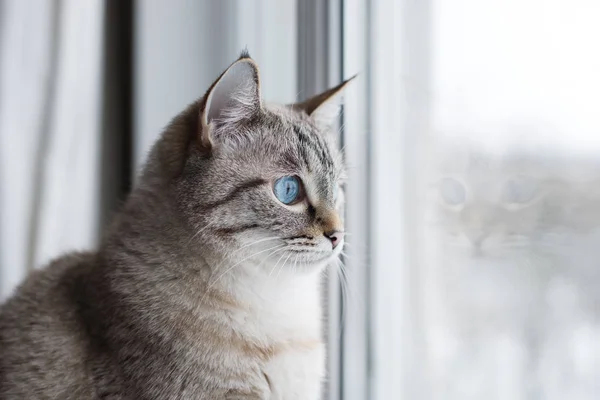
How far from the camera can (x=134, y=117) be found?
1.92 meters

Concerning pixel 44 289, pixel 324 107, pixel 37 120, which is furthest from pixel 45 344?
pixel 37 120

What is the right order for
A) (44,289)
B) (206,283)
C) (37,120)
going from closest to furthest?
(206,283)
(44,289)
(37,120)

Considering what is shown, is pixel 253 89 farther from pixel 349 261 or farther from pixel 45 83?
pixel 45 83

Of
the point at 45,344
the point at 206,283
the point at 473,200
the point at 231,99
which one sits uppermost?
the point at 231,99

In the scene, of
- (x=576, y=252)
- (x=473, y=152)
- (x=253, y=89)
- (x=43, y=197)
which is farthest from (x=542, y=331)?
(x=43, y=197)

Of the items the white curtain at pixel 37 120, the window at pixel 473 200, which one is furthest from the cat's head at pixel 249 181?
the white curtain at pixel 37 120

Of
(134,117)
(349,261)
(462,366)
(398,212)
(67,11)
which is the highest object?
(67,11)

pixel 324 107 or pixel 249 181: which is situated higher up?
pixel 324 107

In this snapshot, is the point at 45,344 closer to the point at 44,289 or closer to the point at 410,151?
the point at 44,289

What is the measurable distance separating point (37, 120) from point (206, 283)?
989mm

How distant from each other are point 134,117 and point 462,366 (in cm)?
124

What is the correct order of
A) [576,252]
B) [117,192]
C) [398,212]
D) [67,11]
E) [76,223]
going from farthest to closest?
[117,192]
[76,223]
[67,11]
[398,212]
[576,252]

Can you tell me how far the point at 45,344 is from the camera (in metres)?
1.06

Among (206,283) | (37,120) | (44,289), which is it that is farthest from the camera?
(37,120)
